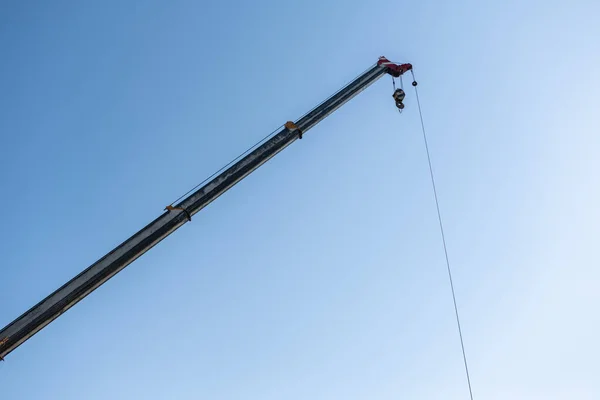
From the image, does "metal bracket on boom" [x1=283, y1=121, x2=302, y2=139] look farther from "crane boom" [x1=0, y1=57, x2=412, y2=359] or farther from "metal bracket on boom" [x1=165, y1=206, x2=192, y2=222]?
"metal bracket on boom" [x1=165, y1=206, x2=192, y2=222]

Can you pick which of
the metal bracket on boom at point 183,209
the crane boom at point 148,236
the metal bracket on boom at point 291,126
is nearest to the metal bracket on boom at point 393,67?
the crane boom at point 148,236

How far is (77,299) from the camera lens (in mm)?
7676

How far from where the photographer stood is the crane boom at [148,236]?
7.07 meters

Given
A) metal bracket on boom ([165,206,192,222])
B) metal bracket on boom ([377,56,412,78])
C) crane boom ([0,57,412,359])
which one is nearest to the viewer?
crane boom ([0,57,412,359])

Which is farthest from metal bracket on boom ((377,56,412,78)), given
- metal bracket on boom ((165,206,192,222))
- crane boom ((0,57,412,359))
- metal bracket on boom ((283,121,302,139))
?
metal bracket on boom ((165,206,192,222))

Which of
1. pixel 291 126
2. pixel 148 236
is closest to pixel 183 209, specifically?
pixel 148 236

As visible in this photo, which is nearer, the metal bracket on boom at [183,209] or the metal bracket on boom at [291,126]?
the metal bracket on boom at [183,209]

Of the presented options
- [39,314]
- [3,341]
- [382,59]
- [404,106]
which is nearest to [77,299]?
[39,314]

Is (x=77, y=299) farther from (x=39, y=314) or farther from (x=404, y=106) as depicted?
(x=404, y=106)

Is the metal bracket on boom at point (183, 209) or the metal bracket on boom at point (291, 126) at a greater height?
the metal bracket on boom at point (291, 126)

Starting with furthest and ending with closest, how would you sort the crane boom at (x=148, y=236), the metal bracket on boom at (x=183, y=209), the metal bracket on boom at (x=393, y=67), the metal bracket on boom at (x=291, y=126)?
the metal bracket on boom at (x=393, y=67), the metal bracket on boom at (x=291, y=126), the metal bracket on boom at (x=183, y=209), the crane boom at (x=148, y=236)

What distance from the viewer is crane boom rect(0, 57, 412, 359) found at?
7074mm

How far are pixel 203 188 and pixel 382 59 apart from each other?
10940 millimetres

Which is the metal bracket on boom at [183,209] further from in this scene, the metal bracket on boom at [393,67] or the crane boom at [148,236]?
the metal bracket on boom at [393,67]
